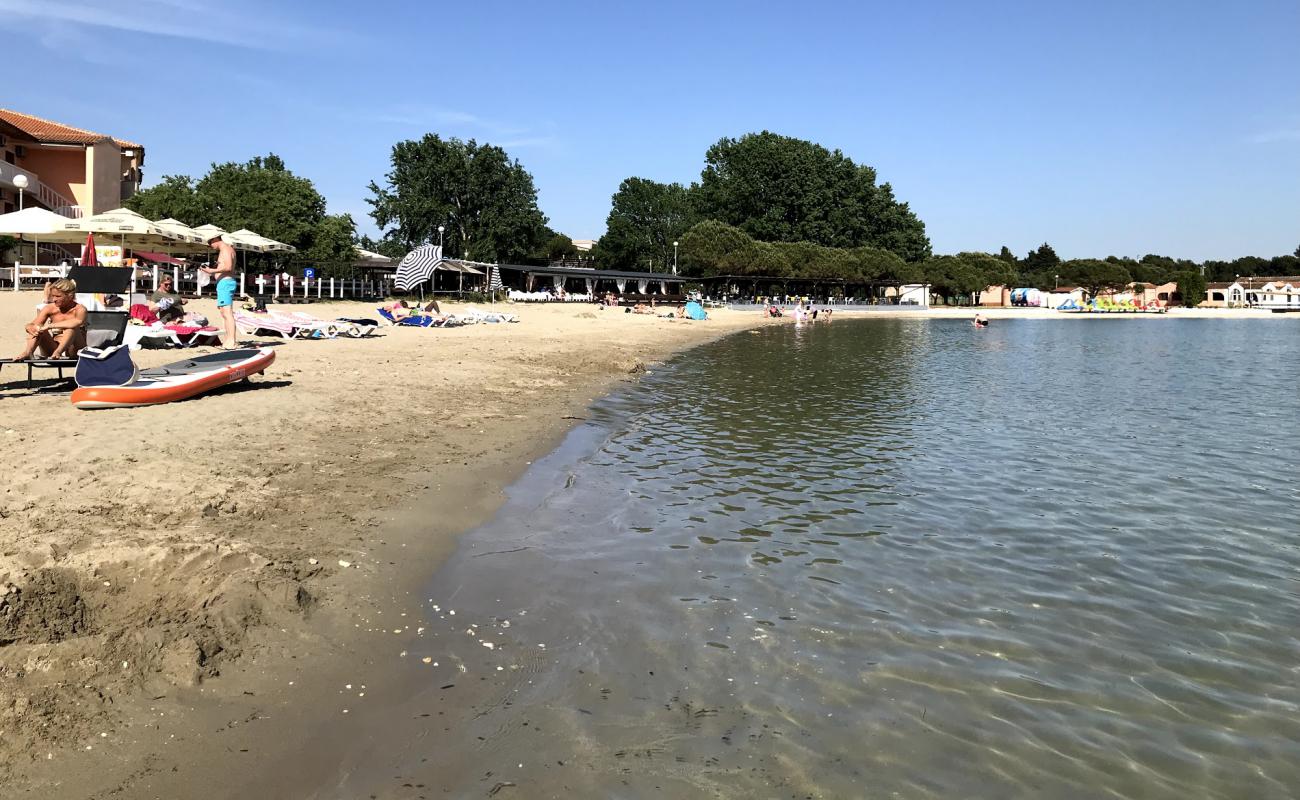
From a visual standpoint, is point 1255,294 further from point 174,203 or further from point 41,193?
point 41,193

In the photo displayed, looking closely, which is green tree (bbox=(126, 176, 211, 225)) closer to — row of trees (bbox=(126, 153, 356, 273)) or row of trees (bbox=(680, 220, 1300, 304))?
row of trees (bbox=(126, 153, 356, 273))

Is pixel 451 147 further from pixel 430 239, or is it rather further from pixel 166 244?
pixel 166 244

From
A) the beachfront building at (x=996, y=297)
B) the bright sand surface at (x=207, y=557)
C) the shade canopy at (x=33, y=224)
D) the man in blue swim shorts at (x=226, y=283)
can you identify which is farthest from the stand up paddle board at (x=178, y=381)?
the beachfront building at (x=996, y=297)

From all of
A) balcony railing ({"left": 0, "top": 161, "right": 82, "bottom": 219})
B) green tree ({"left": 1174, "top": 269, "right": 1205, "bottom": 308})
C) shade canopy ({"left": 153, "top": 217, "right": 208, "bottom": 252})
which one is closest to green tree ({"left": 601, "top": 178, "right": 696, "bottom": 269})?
balcony railing ({"left": 0, "top": 161, "right": 82, "bottom": 219})

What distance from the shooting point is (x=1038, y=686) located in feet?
15.8

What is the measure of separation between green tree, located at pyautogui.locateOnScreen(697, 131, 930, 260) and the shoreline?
9708 cm

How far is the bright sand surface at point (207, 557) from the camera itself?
3623mm

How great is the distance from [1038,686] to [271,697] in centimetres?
422

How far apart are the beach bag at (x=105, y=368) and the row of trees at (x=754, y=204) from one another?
94344mm

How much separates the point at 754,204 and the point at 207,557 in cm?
10679

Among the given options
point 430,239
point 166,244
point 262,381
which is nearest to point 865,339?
point 166,244

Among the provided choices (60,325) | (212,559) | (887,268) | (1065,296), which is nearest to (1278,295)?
(1065,296)

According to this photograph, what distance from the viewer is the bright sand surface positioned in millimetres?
3623

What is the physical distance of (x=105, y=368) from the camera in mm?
9758
